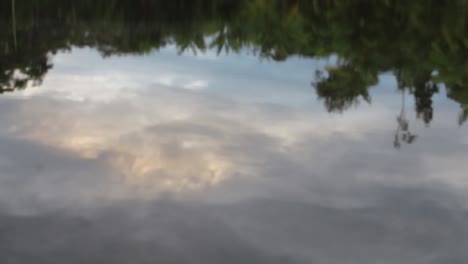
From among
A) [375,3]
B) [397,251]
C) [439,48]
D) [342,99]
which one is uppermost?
[375,3]

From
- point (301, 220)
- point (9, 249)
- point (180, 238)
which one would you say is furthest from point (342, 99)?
point (9, 249)

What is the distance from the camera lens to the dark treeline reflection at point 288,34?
6.67m

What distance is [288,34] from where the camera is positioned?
907 cm

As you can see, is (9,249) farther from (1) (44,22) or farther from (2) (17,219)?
(1) (44,22)

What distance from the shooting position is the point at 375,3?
9141mm

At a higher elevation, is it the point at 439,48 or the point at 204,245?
the point at 439,48

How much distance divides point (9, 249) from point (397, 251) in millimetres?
1892

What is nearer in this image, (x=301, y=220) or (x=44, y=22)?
(x=301, y=220)

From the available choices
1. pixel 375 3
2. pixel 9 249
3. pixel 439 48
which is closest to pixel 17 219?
pixel 9 249

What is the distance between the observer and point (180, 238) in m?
3.02

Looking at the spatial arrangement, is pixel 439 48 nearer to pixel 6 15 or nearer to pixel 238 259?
pixel 238 259

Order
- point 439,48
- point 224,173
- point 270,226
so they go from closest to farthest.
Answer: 1. point 270,226
2. point 224,173
3. point 439,48

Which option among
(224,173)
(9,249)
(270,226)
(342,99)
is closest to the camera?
(9,249)

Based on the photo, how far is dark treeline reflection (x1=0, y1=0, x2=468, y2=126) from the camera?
6672 millimetres
